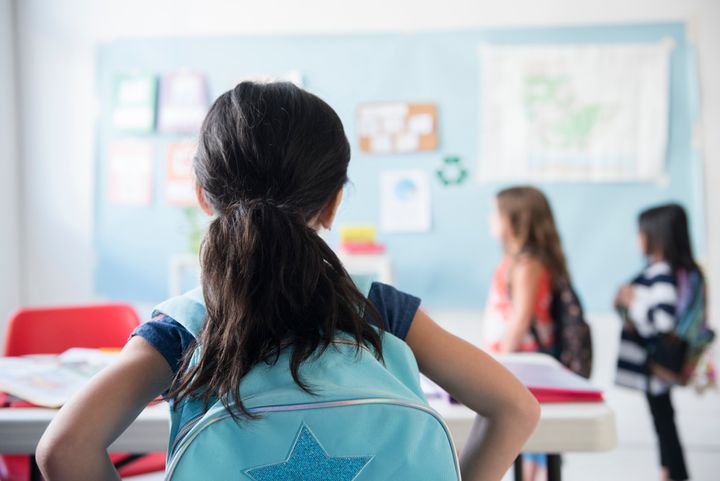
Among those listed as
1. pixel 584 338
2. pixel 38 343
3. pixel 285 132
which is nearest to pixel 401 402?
pixel 285 132

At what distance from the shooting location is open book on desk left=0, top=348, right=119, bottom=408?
1.06m

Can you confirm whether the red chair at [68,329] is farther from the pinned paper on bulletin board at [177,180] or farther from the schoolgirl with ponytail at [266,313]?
the pinned paper on bulletin board at [177,180]

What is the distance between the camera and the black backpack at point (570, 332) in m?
2.22

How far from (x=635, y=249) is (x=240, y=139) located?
9.67ft

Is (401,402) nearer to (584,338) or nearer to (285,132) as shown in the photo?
(285,132)

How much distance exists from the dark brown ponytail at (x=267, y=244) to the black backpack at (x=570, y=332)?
1566 millimetres

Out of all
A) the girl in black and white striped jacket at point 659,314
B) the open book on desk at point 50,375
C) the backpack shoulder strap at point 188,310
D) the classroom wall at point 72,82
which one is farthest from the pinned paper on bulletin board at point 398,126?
the backpack shoulder strap at point 188,310

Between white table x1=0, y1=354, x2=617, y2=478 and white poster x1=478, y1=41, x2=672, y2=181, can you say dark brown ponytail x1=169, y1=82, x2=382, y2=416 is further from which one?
white poster x1=478, y1=41, x2=672, y2=181

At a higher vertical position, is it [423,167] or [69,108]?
[69,108]

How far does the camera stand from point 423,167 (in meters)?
3.46

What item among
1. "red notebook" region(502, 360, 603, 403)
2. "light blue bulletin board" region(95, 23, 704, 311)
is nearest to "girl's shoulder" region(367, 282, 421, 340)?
"red notebook" region(502, 360, 603, 403)

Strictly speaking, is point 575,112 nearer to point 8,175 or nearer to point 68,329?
point 68,329

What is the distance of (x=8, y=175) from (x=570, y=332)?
2708mm

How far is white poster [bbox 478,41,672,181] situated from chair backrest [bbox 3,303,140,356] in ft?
6.56
